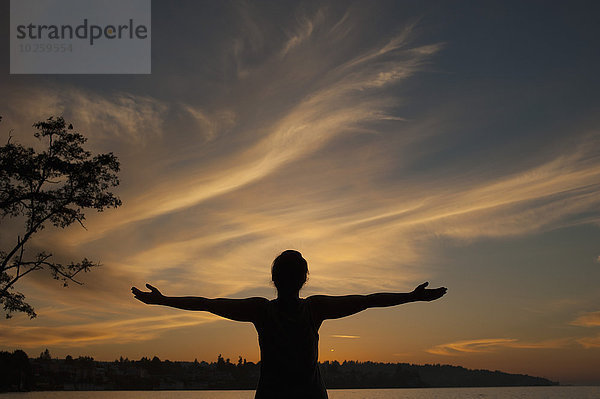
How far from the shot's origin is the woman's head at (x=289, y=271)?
11.1ft

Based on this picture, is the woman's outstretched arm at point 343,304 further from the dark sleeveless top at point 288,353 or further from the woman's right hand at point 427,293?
the woman's right hand at point 427,293

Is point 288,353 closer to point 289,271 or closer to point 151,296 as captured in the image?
point 289,271

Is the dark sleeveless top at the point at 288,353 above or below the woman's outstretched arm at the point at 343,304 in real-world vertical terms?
below

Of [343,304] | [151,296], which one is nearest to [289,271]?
[343,304]

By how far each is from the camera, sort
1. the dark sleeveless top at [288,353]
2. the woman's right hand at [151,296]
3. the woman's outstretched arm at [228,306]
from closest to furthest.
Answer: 1. the dark sleeveless top at [288,353]
2. the woman's outstretched arm at [228,306]
3. the woman's right hand at [151,296]

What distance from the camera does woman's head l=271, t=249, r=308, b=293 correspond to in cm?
340

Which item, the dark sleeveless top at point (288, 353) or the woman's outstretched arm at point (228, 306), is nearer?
the dark sleeveless top at point (288, 353)

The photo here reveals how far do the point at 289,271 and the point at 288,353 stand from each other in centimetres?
49

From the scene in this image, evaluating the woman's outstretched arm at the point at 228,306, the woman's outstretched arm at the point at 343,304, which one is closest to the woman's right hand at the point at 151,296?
the woman's outstretched arm at the point at 228,306

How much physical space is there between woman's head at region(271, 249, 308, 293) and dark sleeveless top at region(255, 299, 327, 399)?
0.34 feet

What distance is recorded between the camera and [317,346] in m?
3.44

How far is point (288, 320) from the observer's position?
3.38 m

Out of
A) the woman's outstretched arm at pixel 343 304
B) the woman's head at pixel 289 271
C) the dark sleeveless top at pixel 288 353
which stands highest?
the woman's head at pixel 289 271

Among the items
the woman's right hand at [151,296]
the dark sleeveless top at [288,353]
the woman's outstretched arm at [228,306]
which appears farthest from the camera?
the woman's right hand at [151,296]
